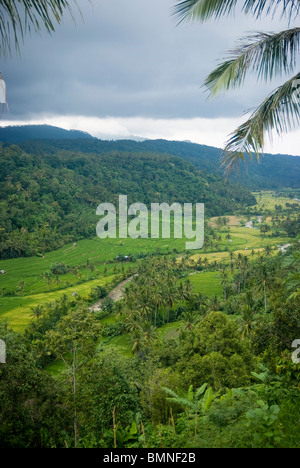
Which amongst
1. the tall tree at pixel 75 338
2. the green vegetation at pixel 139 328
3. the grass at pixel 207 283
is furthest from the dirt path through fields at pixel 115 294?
the tall tree at pixel 75 338

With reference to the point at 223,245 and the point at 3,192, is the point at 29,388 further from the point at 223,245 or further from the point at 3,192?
the point at 3,192

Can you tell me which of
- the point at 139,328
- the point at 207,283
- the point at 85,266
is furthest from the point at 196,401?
the point at 85,266

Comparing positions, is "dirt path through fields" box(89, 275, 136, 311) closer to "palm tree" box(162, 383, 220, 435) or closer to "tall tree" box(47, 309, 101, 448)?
"tall tree" box(47, 309, 101, 448)

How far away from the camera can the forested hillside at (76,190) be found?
86500 millimetres

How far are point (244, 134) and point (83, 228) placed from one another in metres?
92.1

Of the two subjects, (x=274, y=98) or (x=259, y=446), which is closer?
(x=259, y=446)

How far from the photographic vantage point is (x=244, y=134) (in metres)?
3.70

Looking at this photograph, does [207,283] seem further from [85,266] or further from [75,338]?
[75,338]

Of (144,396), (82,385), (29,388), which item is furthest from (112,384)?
(29,388)

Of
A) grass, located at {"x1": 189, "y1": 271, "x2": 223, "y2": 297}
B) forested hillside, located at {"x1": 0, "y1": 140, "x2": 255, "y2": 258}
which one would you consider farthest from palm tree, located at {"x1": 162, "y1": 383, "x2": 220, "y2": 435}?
forested hillside, located at {"x1": 0, "y1": 140, "x2": 255, "y2": 258}

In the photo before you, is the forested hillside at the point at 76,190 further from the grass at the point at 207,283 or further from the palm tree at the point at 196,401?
the palm tree at the point at 196,401

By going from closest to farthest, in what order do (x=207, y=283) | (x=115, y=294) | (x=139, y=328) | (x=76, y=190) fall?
(x=139, y=328), (x=115, y=294), (x=207, y=283), (x=76, y=190)

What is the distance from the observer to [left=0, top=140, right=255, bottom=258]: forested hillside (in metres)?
86.5

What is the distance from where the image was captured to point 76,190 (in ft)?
385
